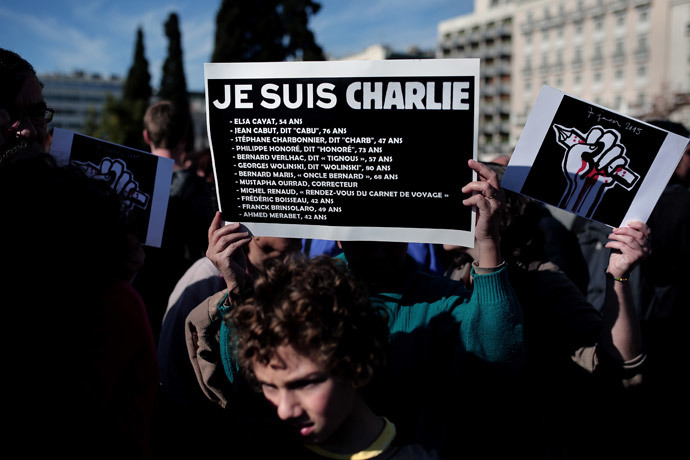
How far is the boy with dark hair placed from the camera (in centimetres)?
146

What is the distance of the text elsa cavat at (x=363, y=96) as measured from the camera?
1805 millimetres

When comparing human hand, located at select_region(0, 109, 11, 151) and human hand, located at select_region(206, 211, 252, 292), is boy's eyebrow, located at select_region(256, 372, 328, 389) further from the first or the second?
human hand, located at select_region(0, 109, 11, 151)

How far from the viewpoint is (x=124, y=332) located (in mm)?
1362

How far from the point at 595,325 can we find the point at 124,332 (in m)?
1.64

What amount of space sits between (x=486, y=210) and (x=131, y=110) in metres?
47.2

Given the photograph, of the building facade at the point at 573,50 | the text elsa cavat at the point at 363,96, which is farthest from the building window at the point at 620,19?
the text elsa cavat at the point at 363,96

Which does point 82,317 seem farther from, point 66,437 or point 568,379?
point 568,379

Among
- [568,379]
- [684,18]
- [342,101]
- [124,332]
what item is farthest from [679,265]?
[684,18]

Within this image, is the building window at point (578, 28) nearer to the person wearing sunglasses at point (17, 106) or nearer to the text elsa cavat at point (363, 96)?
the text elsa cavat at point (363, 96)

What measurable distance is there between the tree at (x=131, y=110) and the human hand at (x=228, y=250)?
32.5 metres

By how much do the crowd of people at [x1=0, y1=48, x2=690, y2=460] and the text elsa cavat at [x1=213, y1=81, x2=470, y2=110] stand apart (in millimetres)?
237

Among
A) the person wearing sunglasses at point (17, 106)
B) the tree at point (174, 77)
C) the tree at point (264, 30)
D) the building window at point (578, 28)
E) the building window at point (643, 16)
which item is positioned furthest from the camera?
the building window at point (578, 28)

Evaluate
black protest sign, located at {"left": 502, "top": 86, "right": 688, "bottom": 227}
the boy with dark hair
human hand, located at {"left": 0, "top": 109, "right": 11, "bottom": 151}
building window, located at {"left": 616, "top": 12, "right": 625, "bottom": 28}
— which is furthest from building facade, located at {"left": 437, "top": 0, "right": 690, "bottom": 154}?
human hand, located at {"left": 0, "top": 109, "right": 11, "bottom": 151}

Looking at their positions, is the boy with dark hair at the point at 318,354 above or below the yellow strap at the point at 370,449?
above
